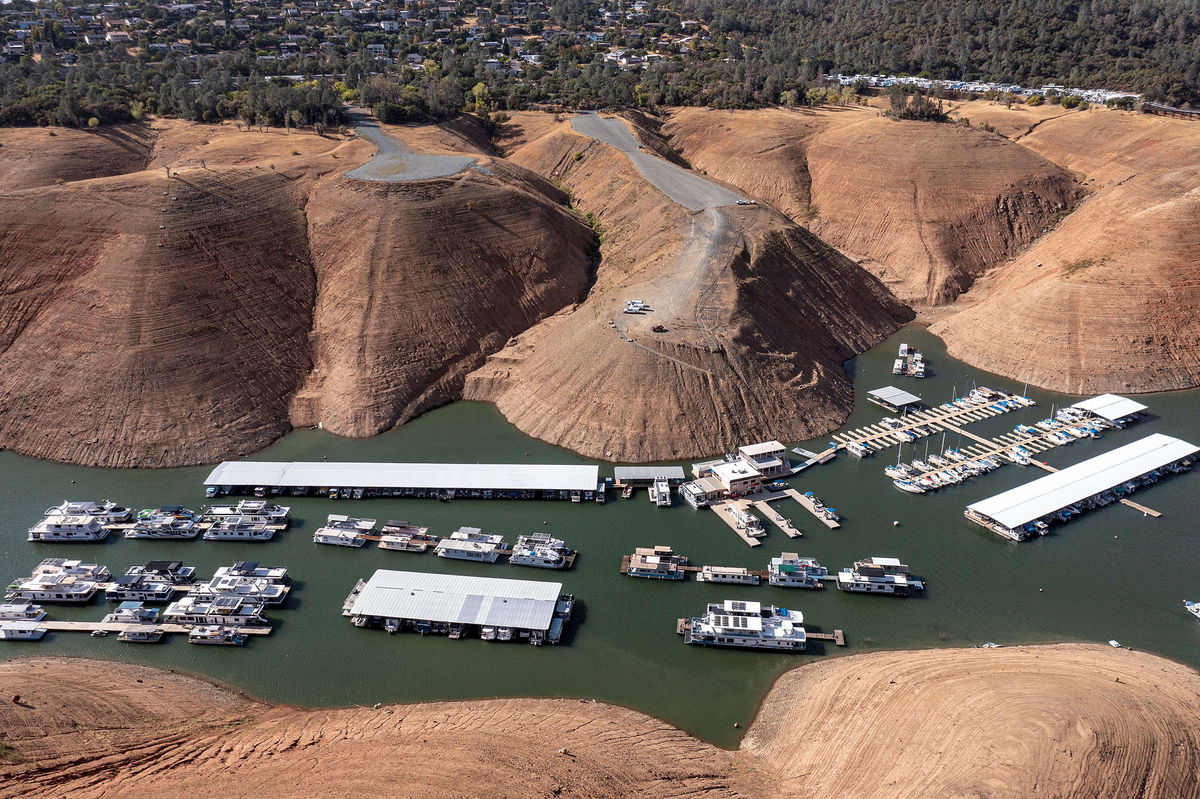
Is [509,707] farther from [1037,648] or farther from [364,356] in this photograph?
[364,356]

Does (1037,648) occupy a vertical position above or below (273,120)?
below

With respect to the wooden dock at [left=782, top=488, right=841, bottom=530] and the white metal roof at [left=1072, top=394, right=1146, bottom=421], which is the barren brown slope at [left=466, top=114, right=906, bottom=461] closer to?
the wooden dock at [left=782, top=488, right=841, bottom=530]

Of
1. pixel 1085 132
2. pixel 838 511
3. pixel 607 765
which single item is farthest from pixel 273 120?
pixel 1085 132

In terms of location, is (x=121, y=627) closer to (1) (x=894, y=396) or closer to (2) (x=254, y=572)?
(2) (x=254, y=572)

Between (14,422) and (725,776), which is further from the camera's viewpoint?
(14,422)

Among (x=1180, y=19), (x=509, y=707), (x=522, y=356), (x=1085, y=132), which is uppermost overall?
(x=1180, y=19)

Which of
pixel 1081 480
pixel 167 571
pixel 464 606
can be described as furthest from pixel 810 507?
pixel 167 571
